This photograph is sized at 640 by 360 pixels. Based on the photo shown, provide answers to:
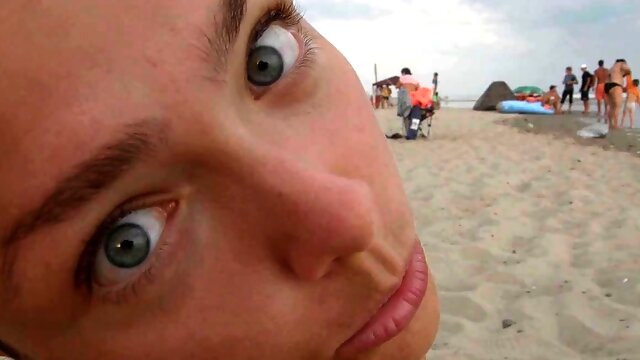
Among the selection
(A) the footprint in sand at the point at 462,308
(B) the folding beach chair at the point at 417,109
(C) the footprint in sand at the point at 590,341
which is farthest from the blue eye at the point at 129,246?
(B) the folding beach chair at the point at 417,109

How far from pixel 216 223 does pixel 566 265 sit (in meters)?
2.92

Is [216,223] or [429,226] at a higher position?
[216,223]

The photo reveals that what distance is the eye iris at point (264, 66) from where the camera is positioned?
3.06 ft

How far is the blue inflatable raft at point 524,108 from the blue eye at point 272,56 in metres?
17.9

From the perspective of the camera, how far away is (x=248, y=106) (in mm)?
884

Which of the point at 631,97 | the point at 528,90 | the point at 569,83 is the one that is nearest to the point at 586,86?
the point at 569,83

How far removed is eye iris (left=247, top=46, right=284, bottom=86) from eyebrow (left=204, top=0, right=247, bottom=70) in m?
0.07

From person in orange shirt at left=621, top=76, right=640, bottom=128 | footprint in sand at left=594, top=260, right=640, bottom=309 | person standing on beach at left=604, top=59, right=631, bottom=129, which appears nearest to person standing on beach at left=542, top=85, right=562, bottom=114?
person in orange shirt at left=621, top=76, right=640, bottom=128

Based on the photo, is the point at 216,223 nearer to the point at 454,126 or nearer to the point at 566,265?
the point at 566,265

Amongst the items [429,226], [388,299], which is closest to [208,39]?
[388,299]

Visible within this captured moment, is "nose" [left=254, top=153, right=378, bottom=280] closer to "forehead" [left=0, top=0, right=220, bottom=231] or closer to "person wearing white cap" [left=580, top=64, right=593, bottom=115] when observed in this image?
"forehead" [left=0, top=0, right=220, bottom=231]

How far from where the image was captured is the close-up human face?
767 millimetres

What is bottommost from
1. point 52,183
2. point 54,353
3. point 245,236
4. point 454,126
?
point 454,126

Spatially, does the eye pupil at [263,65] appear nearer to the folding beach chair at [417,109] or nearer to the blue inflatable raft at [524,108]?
the folding beach chair at [417,109]
